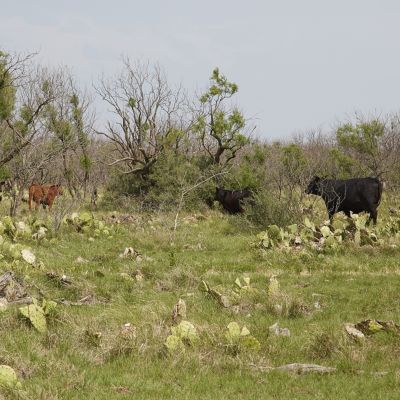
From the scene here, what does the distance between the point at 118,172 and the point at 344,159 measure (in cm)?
1163

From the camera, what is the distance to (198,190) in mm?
22516

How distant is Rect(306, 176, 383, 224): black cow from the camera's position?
17578 millimetres

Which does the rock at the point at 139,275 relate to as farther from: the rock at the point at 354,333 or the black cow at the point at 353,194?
the black cow at the point at 353,194

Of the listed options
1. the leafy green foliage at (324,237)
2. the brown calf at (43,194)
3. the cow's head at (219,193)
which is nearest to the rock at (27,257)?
the leafy green foliage at (324,237)

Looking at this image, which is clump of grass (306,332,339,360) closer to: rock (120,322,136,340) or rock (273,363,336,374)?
rock (273,363,336,374)

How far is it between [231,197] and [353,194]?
5.46 meters

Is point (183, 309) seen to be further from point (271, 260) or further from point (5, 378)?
point (271, 260)

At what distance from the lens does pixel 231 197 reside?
21672mm

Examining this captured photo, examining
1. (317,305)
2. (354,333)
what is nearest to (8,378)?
(354,333)

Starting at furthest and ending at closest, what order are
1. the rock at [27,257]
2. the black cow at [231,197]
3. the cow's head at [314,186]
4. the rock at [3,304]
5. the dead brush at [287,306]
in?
the black cow at [231,197] → the cow's head at [314,186] → the rock at [27,257] → the dead brush at [287,306] → the rock at [3,304]

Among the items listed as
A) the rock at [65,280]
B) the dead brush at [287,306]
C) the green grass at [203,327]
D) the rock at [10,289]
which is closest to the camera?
the green grass at [203,327]

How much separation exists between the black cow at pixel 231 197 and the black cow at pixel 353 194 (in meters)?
3.53

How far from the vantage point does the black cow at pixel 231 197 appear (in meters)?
21.1

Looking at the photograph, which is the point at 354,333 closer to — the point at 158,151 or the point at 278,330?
the point at 278,330
